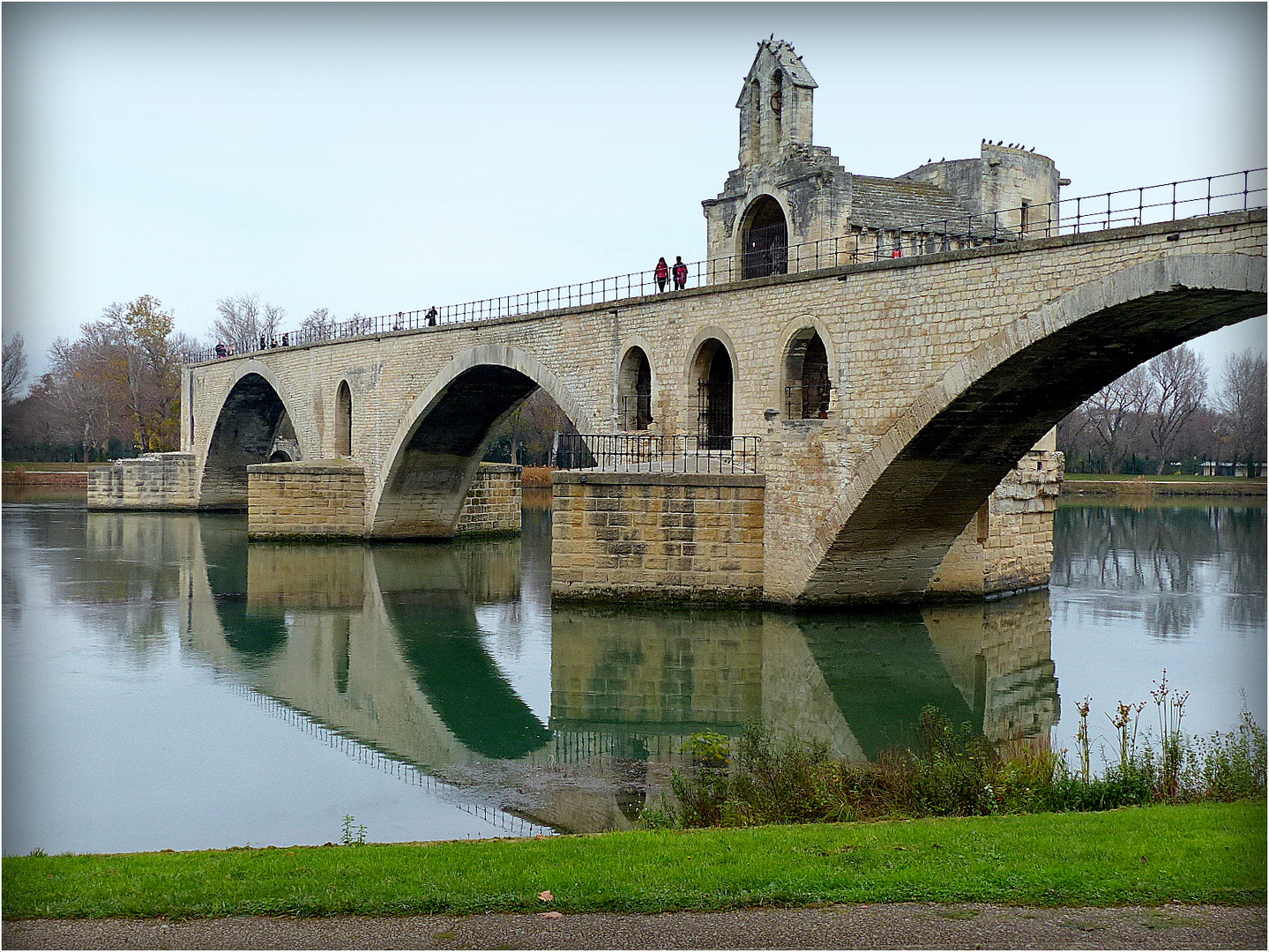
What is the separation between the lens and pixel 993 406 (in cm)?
1809

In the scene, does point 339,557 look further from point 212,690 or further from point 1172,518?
point 1172,518

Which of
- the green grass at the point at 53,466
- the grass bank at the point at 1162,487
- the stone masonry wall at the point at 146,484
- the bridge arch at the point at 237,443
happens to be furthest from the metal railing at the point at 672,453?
the green grass at the point at 53,466

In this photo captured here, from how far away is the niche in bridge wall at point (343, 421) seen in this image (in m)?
39.5

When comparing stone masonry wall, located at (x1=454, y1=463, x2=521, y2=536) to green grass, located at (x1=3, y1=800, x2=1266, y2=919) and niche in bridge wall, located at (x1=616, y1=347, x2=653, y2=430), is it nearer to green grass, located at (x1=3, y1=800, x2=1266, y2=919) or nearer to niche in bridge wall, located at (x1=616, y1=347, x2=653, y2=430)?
niche in bridge wall, located at (x1=616, y1=347, x2=653, y2=430)

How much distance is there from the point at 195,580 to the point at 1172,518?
34.9m

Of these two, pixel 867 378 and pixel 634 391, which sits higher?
pixel 634 391

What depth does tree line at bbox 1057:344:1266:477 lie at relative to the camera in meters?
62.8

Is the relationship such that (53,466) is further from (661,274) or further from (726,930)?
(726,930)

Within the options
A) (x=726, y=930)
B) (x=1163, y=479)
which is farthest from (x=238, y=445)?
(x=726, y=930)

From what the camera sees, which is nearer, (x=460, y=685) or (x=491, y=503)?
(x=460, y=685)

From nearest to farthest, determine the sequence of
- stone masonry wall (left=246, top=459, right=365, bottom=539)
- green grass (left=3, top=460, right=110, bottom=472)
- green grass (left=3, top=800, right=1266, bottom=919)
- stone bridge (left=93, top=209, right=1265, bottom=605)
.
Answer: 1. green grass (left=3, top=800, right=1266, bottom=919)
2. stone bridge (left=93, top=209, right=1265, bottom=605)
3. stone masonry wall (left=246, top=459, right=365, bottom=539)
4. green grass (left=3, top=460, right=110, bottom=472)

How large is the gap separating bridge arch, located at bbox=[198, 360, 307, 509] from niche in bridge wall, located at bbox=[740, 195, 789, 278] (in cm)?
2931

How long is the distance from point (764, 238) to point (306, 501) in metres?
16.3

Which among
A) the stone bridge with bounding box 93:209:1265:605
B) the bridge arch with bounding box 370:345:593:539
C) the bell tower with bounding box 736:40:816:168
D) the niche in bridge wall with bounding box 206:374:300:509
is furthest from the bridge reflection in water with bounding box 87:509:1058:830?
the niche in bridge wall with bounding box 206:374:300:509
